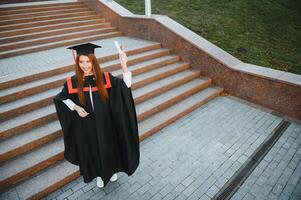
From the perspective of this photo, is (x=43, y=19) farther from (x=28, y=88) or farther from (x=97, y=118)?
(x=97, y=118)

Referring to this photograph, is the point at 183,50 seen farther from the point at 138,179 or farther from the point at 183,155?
the point at 138,179

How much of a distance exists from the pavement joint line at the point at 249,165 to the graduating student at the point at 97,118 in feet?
5.22

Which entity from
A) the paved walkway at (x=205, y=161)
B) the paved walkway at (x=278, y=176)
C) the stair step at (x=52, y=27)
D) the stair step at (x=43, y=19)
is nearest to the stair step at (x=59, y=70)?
the paved walkway at (x=205, y=161)

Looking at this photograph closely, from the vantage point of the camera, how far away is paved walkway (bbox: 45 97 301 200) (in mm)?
3771

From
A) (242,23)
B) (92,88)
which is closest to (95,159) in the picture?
(92,88)

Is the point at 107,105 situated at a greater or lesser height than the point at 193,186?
greater

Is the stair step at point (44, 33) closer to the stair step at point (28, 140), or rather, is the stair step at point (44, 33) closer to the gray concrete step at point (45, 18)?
the gray concrete step at point (45, 18)

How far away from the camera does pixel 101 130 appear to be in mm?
3355

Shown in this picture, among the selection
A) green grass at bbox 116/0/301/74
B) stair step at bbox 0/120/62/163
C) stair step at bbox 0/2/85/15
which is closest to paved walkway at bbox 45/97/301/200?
stair step at bbox 0/120/62/163

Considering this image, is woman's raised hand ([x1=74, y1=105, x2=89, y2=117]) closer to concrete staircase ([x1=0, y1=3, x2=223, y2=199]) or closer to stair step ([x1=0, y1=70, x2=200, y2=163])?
concrete staircase ([x1=0, y1=3, x2=223, y2=199])

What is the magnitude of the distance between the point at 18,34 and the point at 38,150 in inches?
247

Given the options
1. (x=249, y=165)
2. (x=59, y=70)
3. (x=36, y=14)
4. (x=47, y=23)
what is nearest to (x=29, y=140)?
(x=59, y=70)

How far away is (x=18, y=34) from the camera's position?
8.59 meters

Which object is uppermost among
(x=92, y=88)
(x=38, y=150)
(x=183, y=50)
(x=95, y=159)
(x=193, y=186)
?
(x=92, y=88)
